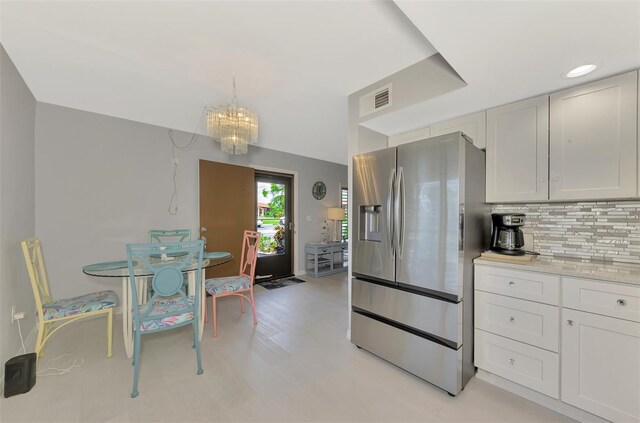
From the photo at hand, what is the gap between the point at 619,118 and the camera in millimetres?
1513

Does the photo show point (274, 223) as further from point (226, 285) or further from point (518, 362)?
point (518, 362)

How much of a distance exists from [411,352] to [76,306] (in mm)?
2663

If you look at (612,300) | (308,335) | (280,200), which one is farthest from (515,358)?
(280,200)

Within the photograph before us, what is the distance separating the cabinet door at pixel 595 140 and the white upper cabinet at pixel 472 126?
42cm

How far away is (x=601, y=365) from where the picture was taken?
4.41ft

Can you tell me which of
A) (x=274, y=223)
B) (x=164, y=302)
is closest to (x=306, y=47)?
(x=164, y=302)

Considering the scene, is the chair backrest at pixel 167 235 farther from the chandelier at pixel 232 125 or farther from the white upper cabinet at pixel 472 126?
the white upper cabinet at pixel 472 126

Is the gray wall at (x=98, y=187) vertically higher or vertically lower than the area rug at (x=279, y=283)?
higher

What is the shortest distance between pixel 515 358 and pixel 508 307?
0.34 metres

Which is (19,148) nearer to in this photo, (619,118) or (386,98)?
(386,98)

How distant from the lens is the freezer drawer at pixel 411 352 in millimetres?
1604

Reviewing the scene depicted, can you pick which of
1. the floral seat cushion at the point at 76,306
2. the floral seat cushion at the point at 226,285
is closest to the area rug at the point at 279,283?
the floral seat cushion at the point at 226,285

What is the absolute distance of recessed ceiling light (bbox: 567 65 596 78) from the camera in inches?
58.6

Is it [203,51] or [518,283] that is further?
[203,51]
